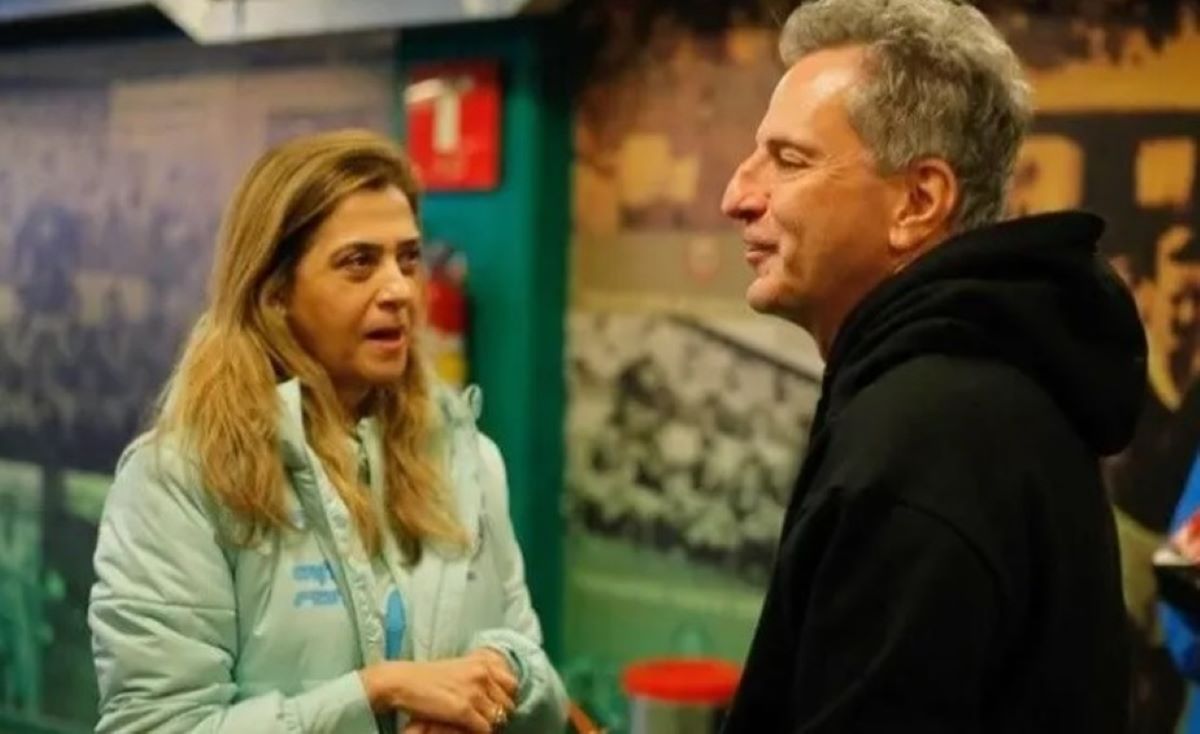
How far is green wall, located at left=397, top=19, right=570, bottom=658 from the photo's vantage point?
3328 millimetres

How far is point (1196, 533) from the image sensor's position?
6.32 ft

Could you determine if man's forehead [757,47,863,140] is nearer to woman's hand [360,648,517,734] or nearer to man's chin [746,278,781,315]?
man's chin [746,278,781,315]

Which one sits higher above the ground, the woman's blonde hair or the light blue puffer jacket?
the woman's blonde hair

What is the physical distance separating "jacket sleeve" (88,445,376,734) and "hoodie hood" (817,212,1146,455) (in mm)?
822

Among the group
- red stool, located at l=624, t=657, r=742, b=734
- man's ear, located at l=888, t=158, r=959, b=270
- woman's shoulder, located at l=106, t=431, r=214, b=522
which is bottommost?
red stool, located at l=624, t=657, r=742, b=734

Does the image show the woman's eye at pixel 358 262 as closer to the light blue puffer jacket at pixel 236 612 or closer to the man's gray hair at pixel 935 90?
the light blue puffer jacket at pixel 236 612

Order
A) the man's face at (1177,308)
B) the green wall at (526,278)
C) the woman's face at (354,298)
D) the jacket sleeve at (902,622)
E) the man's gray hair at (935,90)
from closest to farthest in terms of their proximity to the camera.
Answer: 1. the jacket sleeve at (902,622)
2. the man's gray hair at (935,90)
3. the woman's face at (354,298)
4. the man's face at (1177,308)
5. the green wall at (526,278)

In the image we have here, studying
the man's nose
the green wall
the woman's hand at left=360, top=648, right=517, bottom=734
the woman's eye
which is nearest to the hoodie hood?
the man's nose

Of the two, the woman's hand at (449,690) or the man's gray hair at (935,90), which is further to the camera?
the woman's hand at (449,690)

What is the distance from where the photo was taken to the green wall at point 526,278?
3.33 m

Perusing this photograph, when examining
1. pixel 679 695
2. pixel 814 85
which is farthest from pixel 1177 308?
pixel 814 85

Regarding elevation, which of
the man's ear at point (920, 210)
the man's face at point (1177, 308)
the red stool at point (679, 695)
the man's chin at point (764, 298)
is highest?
the man's ear at point (920, 210)

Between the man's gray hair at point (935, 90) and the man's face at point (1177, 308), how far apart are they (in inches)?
51.6

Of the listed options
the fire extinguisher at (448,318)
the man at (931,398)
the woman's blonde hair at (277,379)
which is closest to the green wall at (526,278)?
the fire extinguisher at (448,318)
